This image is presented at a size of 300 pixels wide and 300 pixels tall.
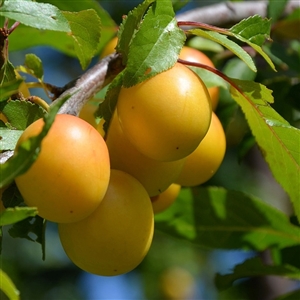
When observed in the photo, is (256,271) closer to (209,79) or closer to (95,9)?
(209,79)

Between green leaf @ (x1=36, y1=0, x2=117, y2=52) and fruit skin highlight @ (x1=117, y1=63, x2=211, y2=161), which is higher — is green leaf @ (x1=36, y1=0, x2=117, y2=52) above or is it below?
below

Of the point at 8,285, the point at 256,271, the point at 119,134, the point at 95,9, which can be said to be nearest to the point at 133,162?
the point at 119,134

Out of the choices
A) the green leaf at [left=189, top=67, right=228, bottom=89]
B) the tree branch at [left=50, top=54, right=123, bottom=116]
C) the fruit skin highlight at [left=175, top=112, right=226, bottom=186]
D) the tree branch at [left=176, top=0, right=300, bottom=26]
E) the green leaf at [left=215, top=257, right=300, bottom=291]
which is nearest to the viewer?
the tree branch at [left=50, top=54, right=123, bottom=116]

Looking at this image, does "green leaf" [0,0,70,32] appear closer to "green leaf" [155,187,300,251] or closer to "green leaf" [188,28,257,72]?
"green leaf" [188,28,257,72]

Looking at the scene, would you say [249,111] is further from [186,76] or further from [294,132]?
[186,76]

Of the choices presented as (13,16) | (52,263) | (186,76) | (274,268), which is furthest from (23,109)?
(52,263)

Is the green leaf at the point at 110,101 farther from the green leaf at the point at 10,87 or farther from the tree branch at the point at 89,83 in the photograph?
the green leaf at the point at 10,87

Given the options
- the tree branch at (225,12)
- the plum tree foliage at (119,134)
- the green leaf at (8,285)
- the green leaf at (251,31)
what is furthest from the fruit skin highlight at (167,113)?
the tree branch at (225,12)

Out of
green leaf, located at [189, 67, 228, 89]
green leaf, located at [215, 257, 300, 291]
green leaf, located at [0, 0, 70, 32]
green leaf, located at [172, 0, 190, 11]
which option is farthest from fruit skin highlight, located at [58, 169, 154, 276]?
green leaf, located at [172, 0, 190, 11]
